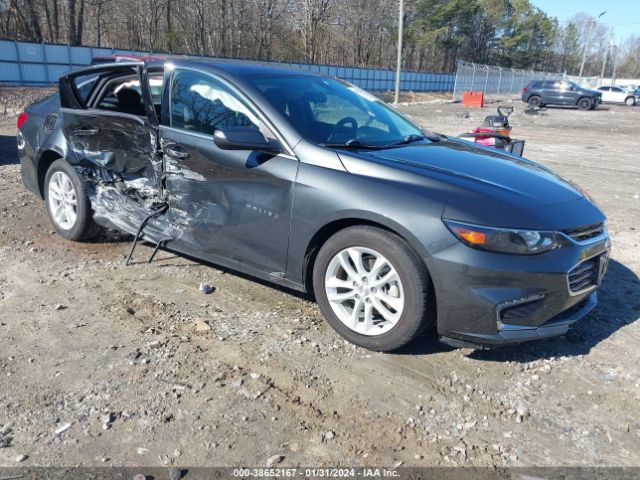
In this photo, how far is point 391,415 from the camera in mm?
2742

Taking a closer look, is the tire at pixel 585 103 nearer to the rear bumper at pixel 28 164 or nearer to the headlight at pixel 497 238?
the rear bumper at pixel 28 164

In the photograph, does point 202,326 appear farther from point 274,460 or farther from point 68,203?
point 68,203

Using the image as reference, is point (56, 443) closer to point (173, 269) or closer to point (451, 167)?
point (173, 269)

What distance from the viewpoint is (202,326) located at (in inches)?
141

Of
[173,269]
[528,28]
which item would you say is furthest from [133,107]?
[528,28]

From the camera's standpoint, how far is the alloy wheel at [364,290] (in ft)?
10.4

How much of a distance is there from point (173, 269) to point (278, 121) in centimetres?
168

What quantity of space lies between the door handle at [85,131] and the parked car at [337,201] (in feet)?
0.06

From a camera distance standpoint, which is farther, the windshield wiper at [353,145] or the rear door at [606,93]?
the rear door at [606,93]

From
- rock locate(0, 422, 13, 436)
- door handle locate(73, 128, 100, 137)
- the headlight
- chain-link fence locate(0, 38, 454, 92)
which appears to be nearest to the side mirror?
the headlight

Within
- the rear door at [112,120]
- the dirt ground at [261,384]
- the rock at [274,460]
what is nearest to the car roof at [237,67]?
the rear door at [112,120]

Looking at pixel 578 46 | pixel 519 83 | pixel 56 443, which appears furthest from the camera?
pixel 578 46

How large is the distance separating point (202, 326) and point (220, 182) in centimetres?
99

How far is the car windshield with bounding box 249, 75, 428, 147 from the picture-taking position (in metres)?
3.67
